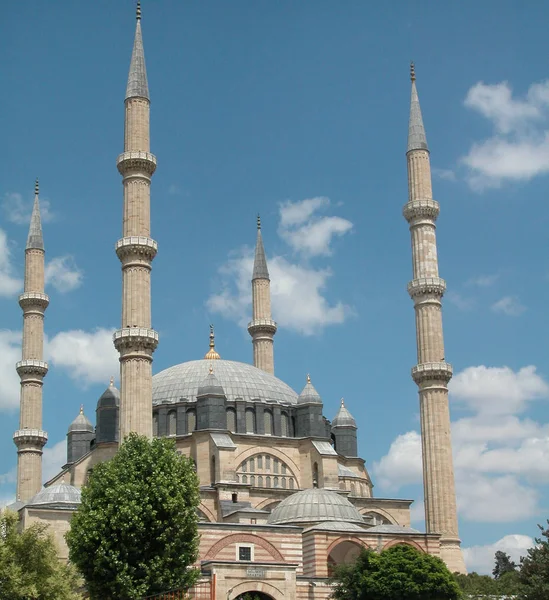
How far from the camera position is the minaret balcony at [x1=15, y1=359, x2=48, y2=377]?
4331cm

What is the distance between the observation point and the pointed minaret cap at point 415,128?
137ft

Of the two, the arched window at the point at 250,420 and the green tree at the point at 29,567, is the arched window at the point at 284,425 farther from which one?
the green tree at the point at 29,567

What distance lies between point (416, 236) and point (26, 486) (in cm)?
1834

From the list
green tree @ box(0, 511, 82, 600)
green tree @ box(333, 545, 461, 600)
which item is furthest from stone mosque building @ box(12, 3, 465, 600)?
green tree @ box(0, 511, 82, 600)

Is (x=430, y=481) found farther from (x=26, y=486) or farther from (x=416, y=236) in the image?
(x=26, y=486)

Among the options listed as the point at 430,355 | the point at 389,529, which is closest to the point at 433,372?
the point at 430,355

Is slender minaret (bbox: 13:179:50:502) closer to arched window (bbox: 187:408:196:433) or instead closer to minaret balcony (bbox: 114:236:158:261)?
arched window (bbox: 187:408:196:433)

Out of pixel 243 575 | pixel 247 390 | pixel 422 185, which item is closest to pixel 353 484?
pixel 247 390

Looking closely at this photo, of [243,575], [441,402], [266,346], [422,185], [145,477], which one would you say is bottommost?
[243,575]

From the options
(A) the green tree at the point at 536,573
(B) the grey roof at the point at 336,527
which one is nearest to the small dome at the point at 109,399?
(B) the grey roof at the point at 336,527

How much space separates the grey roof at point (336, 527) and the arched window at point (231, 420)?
8.94m

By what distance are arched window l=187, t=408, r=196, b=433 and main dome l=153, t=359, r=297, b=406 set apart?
2.40ft

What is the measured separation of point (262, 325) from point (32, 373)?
36.1 feet

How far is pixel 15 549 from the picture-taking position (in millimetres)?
24391
